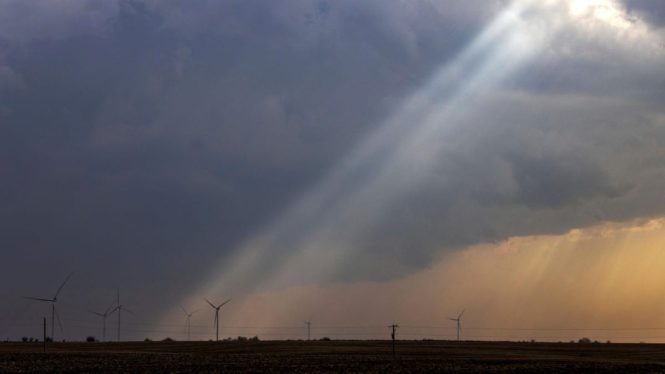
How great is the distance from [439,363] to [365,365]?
8.71 m

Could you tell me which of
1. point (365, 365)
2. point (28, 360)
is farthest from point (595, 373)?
point (28, 360)

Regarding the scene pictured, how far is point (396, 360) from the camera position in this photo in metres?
91.8

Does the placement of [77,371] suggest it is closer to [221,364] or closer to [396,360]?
[221,364]

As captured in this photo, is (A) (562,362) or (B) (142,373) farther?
(A) (562,362)

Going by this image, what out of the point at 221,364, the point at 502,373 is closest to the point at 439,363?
the point at 502,373

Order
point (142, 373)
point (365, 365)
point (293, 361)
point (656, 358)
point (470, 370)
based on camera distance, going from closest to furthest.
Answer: point (142, 373), point (470, 370), point (365, 365), point (293, 361), point (656, 358)

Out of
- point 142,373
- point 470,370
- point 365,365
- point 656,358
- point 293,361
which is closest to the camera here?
point 142,373

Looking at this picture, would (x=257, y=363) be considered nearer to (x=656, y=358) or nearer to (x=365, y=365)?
(x=365, y=365)

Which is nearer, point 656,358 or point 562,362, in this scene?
point 562,362

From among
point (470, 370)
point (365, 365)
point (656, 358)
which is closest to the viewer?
point (470, 370)

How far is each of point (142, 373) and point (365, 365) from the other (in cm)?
2122

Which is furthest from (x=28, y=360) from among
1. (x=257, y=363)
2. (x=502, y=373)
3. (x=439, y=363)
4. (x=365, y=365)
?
(x=502, y=373)

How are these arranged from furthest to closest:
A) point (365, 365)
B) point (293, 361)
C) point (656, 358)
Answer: point (656, 358) → point (293, 361) → point (365, 365)

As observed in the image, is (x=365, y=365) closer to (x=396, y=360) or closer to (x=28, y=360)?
(x=396, y=360)
